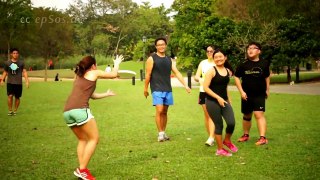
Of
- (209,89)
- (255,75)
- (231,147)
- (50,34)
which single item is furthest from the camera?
(50,34)

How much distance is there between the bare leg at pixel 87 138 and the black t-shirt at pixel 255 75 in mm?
3579

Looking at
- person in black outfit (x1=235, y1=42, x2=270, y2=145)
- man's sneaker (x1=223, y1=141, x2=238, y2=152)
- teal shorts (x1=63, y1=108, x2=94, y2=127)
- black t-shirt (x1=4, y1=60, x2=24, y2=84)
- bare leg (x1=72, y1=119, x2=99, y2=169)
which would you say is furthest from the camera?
black t-shirt (x1=4, y1=60, x2=24, y2=84)

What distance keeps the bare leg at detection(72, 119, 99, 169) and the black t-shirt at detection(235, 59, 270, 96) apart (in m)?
3.58

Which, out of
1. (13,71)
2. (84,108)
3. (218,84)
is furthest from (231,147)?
(13,71)

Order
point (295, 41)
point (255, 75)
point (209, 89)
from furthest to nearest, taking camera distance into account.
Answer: point (295, 41), point (255, 75), point (209, 89)

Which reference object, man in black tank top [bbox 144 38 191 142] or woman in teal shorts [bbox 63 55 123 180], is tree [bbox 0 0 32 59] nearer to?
man in black tank top [bbox 144 38 191 142]

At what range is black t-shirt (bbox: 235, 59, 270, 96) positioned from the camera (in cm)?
771

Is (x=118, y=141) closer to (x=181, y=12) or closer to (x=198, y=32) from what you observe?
(x=198, y=32)

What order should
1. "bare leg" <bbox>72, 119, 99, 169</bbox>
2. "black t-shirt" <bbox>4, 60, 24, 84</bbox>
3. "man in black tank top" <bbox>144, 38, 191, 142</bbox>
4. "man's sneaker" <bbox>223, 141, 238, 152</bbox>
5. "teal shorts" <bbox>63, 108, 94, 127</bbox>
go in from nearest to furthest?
1. "teal shorts" <bbox>63, 108, 94, 127</bbox>
2. "bare leg" <bbox>72, 119, 99, 169</bbox>
3. "man's sneaker" <bbox>223, 141, 238, 152</bbox>
4. "man in black tank top" <bbox>144, 38, 191, 142</bbox>
5. "black t-shirt" <bbox>4, 60, 24, 84</bbox>

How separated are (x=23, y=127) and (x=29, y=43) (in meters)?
39.0

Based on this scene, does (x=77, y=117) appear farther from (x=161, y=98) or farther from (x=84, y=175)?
(x=161, y=98)

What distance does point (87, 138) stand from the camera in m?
5.60

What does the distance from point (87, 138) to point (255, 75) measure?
377 cm

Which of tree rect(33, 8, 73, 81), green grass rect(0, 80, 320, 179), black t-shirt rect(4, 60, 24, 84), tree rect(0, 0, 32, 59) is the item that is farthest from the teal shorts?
tree rect(0, 0, 32, 59)
